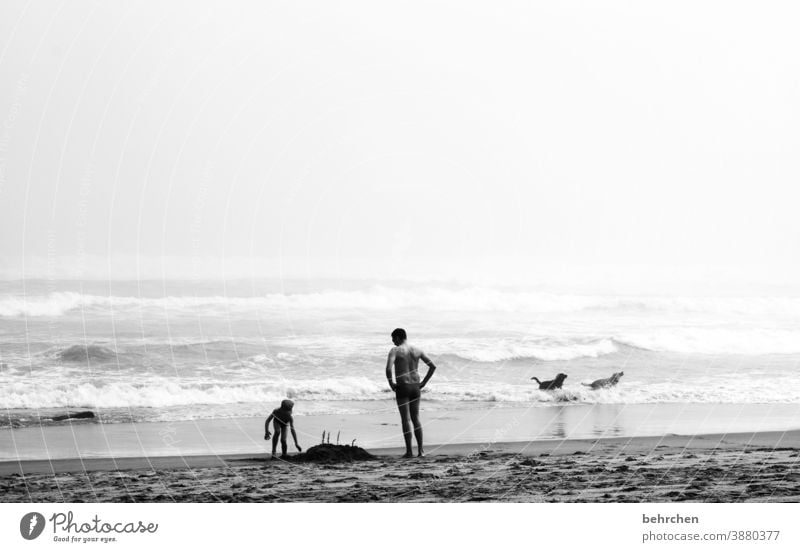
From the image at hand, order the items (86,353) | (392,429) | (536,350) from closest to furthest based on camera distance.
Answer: (392,429) < (86,353) < (536,350)

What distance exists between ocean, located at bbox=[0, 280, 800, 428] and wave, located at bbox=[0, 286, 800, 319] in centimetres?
3

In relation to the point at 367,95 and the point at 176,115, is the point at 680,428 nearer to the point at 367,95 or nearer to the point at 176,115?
the point at 367,95

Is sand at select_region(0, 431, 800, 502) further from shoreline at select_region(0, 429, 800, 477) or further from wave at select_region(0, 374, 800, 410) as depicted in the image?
wave at select_region(0, 374, 800, 410)

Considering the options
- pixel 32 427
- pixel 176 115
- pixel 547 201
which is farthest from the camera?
pixel 547 201

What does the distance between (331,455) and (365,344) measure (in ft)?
29.7

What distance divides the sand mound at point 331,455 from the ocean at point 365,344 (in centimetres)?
442

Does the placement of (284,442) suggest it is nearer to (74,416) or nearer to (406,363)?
(406,363)

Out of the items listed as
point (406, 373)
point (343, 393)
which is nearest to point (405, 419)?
point (406, 373)

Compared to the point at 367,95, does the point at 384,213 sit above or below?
below

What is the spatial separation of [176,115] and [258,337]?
18.2 ft

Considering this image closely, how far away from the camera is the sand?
8.93m

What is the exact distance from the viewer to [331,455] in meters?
9.80
